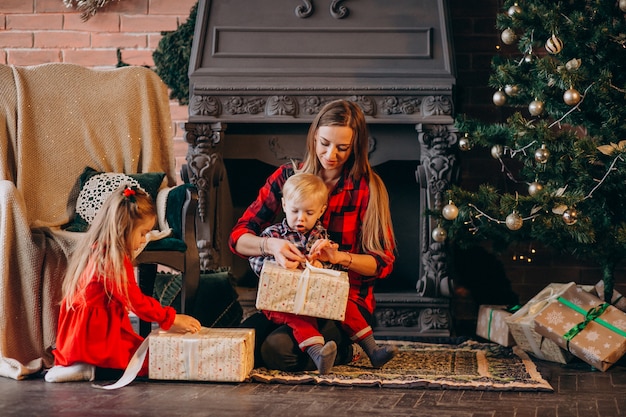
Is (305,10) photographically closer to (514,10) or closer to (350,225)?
(514,10)

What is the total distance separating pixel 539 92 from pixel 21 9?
2805mm

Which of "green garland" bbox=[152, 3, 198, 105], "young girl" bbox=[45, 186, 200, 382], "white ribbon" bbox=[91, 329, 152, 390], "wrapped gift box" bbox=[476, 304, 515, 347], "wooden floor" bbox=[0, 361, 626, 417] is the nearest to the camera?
"wooden floor" bbox=[0, 361, 626, 417]

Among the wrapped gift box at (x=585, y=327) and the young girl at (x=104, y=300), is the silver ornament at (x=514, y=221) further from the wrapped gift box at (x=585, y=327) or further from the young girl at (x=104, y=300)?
the young girl at (x=104, y=300)

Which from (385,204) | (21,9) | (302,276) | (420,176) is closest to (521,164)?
(420,176)

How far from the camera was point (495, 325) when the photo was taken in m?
3.74

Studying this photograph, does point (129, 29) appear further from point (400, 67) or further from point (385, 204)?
point (385, 204)

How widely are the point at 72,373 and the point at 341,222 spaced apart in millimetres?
1015

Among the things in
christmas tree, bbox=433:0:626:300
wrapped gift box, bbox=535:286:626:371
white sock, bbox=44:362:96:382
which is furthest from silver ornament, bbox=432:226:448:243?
white sock, bbox=44:362:96:382

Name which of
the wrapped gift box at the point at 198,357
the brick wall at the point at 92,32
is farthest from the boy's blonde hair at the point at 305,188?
the brick wall at the point at 92,32

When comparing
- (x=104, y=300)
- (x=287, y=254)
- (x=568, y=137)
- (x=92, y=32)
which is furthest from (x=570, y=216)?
(x=92, y=32)

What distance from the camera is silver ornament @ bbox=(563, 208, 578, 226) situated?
3213mm

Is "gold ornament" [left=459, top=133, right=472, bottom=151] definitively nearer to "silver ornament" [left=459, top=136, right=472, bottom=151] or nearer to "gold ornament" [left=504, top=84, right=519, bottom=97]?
"silver ornament" [left=459, top=136, right=472, bottom=151]

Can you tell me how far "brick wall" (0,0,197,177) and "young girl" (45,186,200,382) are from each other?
179 centimetres

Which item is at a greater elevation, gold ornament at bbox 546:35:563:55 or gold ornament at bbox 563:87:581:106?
gold ornament at bbox 546:35:563:55
